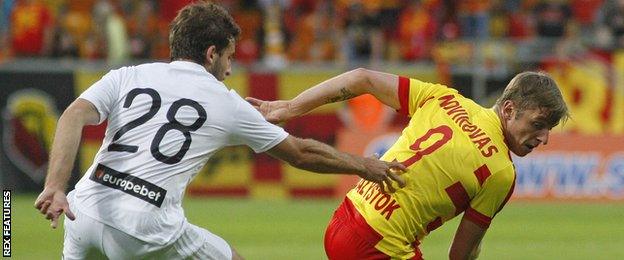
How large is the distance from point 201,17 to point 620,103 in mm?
14427

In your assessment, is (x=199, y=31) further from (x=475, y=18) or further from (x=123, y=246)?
(x=475, y=18)

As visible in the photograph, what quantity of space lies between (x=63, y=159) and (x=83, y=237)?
0.43 meters

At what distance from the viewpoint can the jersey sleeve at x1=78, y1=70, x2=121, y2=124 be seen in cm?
584

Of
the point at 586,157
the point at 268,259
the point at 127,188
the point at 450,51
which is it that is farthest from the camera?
the point at 450,51

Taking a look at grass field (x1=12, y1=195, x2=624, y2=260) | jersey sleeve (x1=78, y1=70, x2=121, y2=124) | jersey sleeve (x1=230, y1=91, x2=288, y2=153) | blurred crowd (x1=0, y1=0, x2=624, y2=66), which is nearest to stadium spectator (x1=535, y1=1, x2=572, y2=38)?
blurred crowd (x1=0, y1=0, x2=624, y2=66)

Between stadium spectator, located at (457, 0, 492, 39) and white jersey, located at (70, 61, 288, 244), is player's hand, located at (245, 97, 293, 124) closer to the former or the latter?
white jersey, located at (70, 61, 288, 244)

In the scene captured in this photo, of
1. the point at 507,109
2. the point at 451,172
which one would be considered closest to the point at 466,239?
the point at 451,172

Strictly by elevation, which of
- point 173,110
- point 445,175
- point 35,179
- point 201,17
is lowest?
point 35,179

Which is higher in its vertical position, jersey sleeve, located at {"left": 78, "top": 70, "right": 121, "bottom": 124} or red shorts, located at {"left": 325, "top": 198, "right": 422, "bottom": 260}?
jersey sleeve, located at {"left": 78, "top": 70, "right": 121, "bottom": 124}

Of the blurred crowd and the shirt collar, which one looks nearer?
the shirt collar

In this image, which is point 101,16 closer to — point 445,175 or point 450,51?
point 450,51

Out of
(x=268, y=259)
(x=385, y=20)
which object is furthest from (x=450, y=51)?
(x=268, y=259)

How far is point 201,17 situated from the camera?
6.04 meters

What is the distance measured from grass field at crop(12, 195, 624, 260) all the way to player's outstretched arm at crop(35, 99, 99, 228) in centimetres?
Result: 618
